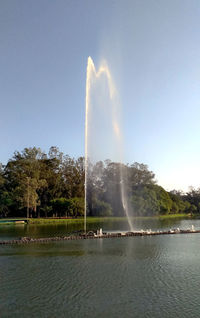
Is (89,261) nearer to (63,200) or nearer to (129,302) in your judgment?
(129,302)

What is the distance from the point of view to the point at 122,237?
31438 mm

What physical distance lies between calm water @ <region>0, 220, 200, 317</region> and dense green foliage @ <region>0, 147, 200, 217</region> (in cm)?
3990

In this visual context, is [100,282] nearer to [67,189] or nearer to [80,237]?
[80,237]

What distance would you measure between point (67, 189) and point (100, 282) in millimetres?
64812

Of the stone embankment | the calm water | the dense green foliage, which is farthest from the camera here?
the dense green foliage

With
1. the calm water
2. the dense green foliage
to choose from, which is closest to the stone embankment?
the calm water

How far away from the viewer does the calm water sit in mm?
11008

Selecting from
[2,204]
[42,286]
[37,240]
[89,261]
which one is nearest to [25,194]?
[2,204]

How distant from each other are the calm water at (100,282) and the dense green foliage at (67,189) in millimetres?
39901

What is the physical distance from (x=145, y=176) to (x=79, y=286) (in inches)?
2921

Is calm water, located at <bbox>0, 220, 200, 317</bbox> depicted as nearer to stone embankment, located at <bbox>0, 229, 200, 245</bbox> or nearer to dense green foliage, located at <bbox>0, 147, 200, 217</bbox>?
stone embankment, located at <bbox>0, 229, 200, 245</bbox>

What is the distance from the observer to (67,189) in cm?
7831

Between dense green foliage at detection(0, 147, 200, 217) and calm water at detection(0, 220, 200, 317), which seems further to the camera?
dense green foliage at detection(0, 147, 200, 217)

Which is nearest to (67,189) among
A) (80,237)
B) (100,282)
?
(80,237)
